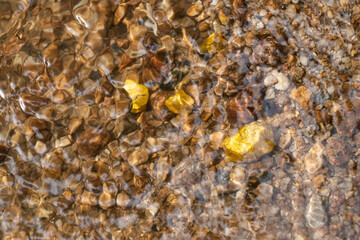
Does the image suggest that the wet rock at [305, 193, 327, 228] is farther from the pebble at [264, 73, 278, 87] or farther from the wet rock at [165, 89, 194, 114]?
the wet rock at [165, 89, 194, 114]

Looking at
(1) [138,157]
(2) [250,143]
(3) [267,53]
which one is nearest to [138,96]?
(1) [138,157]

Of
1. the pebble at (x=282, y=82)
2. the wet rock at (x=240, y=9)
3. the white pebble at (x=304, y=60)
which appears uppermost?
the wet rock at (x=240, y=9)

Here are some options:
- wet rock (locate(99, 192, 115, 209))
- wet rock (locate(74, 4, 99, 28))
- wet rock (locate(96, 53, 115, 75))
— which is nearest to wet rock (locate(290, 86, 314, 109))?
wet rock (locate(96, 53, 115, 75))

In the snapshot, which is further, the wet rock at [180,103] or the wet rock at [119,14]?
the wet rock at [119,14]

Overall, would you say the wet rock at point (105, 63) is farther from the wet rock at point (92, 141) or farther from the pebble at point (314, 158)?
the pebble at point (314, 158)

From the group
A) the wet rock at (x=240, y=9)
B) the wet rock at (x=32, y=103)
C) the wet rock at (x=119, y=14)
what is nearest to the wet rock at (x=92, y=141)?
the wet rock at (x=32, y=103)

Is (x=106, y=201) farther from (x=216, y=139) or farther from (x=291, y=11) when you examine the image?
(x=291, y=11)
